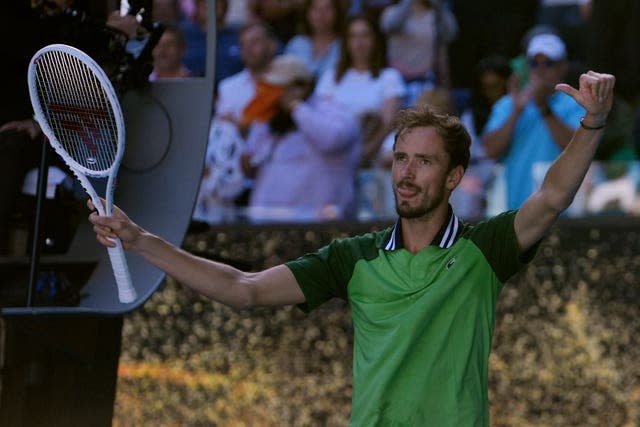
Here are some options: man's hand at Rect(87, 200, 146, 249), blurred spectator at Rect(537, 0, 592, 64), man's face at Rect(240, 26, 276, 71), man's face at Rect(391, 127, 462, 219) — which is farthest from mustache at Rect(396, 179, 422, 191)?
man's face at Rect(240, 26, 276, 71)

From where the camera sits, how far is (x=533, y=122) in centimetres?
514

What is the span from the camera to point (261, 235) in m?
5.52

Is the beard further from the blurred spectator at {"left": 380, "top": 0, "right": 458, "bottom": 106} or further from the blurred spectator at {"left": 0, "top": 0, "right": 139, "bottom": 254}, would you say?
the blurred spectator at {"left": 380, "top": 0, "right": 458, "bottom": 106}

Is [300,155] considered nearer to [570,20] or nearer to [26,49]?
[570,20]


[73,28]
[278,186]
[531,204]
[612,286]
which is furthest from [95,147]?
[612,286]

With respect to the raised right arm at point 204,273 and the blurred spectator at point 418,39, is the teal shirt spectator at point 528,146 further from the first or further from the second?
the raised right arm at point 204,273

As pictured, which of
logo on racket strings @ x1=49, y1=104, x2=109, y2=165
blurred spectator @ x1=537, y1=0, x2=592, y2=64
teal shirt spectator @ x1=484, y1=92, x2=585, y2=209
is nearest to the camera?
logo on racket strings @ x1=49, y1=104, x2=109, y2=165

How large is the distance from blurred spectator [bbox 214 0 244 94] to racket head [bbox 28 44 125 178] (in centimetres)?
242

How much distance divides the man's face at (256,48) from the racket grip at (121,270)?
2.65 m

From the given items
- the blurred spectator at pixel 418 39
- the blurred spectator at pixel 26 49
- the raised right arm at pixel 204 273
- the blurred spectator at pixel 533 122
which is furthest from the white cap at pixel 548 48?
the raised right arm at pixel 204 273

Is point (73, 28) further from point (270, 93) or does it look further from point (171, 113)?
point (270, 93)

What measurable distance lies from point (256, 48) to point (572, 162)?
2.82 meters

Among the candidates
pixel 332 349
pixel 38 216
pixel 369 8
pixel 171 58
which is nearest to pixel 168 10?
pixel 171 58

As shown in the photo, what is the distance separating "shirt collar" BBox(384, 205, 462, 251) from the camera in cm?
293
